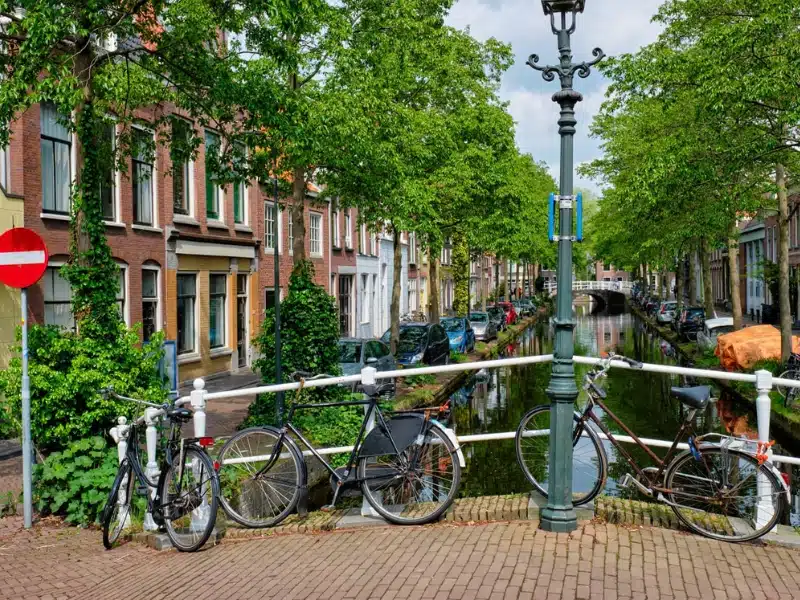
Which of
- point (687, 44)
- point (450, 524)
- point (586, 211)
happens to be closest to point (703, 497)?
point (450, 524)

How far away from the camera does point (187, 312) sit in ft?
75.8

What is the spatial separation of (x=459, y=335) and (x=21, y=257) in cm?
2372

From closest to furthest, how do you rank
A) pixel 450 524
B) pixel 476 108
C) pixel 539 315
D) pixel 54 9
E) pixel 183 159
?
1. pixel 450 524
2. pixel 54 9
3. pixel 183 159
4. pixel 476 108
5. pixel 539 315

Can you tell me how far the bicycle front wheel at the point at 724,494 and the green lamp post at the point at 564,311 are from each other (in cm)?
76

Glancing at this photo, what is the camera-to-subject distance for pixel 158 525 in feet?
22.9

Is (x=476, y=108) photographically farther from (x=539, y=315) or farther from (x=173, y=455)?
(x=539, y=315)

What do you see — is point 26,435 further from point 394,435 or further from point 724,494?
point 724,494

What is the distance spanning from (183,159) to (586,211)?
7987 cm

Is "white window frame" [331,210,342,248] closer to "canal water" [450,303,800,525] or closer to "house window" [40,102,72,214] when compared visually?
"canal water" [450,303,800,525]

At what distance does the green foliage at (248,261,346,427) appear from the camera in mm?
14125

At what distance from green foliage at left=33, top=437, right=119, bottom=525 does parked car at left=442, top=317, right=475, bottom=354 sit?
22.4m

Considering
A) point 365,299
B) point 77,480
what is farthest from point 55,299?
point 365,299

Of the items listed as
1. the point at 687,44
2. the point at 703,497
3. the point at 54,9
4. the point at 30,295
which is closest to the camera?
the point at 703,497

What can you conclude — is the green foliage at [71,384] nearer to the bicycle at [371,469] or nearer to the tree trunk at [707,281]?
the bicycle at [371,469]
